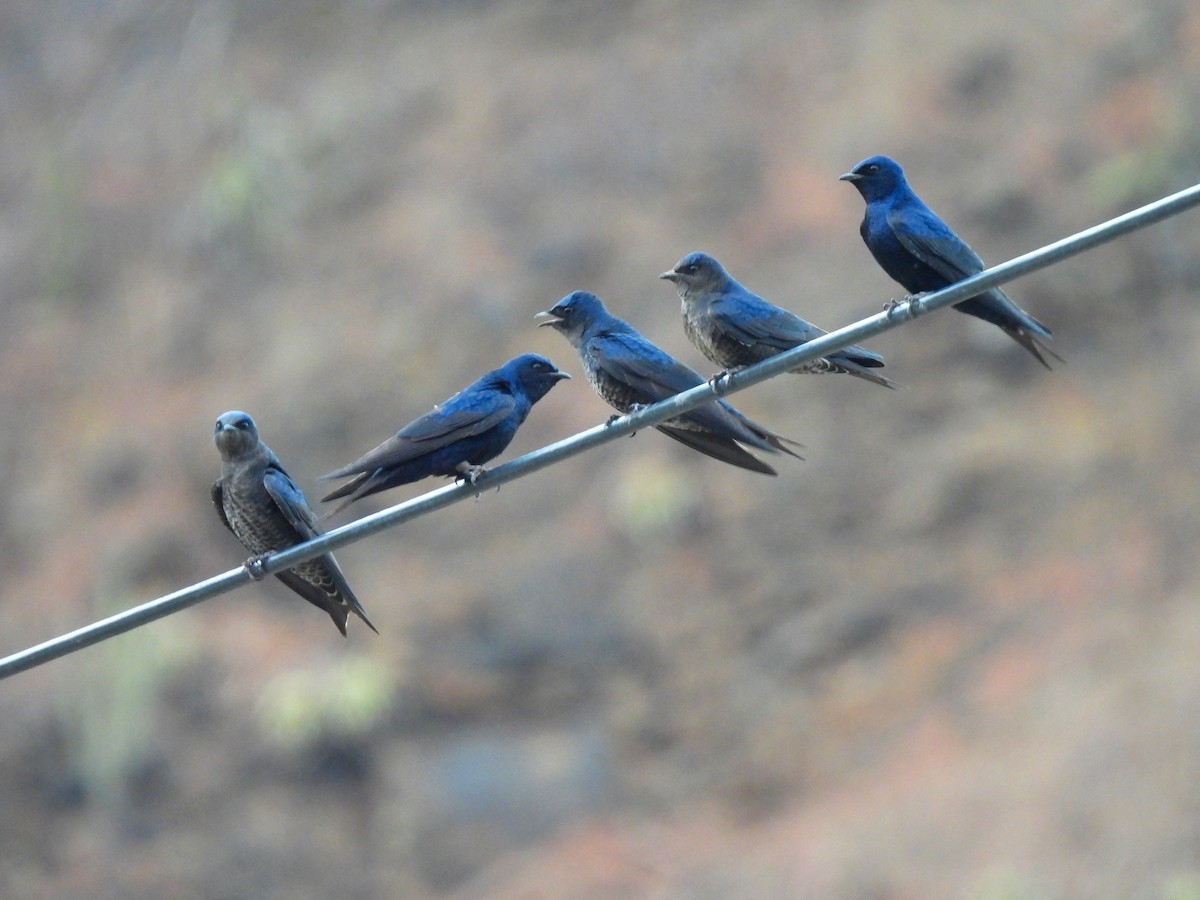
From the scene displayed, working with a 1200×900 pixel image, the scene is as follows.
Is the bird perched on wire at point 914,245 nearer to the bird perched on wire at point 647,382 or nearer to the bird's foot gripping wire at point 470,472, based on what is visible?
the bird perched on wire at point 647,382

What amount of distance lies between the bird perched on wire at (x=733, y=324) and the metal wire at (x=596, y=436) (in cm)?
110

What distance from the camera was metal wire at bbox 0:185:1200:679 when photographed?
16.1 ft

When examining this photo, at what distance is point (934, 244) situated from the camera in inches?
266

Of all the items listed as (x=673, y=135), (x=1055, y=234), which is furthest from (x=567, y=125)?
(x=1055, y=234)

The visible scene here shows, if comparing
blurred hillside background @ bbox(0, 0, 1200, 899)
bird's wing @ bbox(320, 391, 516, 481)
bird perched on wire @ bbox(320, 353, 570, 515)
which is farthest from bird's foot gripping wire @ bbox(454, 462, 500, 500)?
blurred hillside background @ bbox(0, 0, 1200, 899)

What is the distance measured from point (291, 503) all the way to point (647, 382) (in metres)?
1.49

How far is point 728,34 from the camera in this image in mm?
20281

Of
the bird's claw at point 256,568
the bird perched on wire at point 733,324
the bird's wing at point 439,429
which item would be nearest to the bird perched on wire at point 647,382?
the bird perched on wire at point 733,324

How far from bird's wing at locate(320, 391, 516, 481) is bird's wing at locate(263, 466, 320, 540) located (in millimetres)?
229

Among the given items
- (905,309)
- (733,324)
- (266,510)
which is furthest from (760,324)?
(266,510)

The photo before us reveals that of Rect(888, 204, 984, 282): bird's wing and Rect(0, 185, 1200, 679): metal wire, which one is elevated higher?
Rect(888, 204, 984, 282): bird's wing

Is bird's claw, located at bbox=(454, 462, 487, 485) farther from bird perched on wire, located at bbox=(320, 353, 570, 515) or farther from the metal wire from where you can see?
the metal wire

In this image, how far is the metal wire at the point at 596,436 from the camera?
16.1 ft

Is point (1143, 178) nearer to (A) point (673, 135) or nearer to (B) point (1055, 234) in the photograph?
(B) point (1055, 234)
